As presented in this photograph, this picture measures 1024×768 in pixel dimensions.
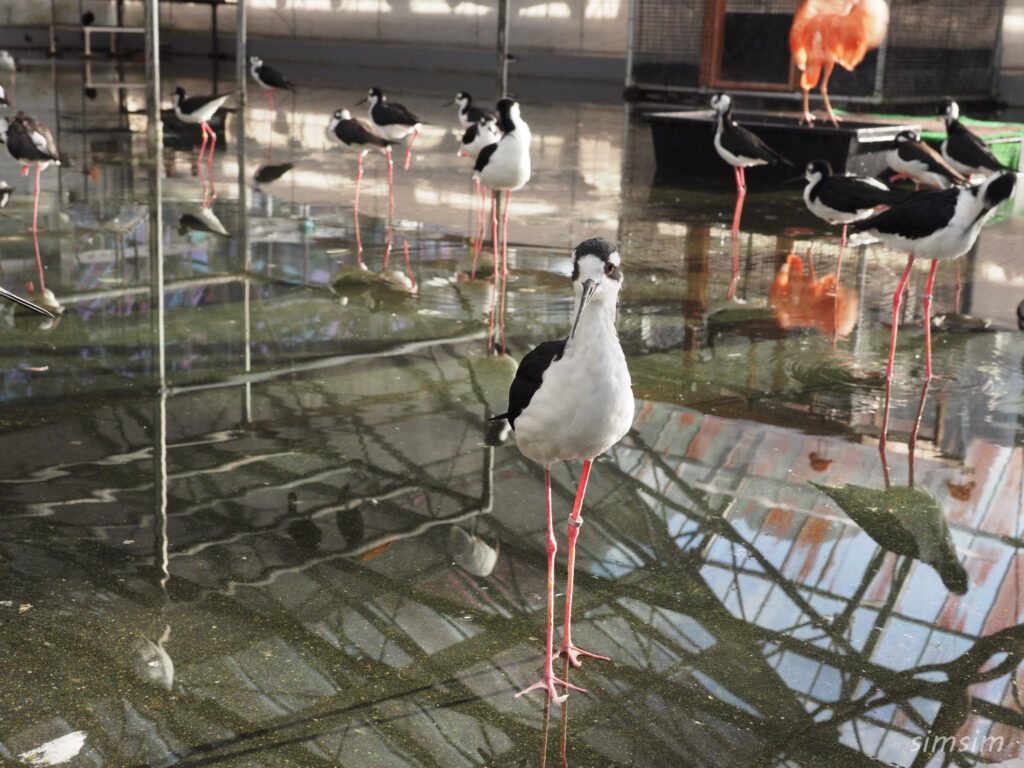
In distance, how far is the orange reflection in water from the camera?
8.33 meters

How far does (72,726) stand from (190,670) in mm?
419

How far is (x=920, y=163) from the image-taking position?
42.2 feet

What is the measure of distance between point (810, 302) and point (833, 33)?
23.5 feet

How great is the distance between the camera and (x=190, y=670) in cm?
370

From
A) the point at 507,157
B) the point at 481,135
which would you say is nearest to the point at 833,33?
the point at 481,135

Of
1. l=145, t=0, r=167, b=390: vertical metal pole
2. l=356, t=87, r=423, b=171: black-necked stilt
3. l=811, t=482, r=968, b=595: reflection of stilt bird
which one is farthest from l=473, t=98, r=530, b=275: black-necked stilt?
l=356, t=87, r=423, b=171: black-necked stilt

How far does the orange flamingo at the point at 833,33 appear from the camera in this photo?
14539 millimetres

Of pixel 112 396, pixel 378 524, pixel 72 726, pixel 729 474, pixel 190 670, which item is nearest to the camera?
pixel 72 726

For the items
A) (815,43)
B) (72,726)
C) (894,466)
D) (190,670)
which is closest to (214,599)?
(190,670)

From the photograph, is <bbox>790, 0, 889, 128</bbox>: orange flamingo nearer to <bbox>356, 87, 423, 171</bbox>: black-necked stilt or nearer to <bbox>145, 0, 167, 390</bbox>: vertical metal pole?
<bbox>356, 87, 423, 171</bbox>: black-necked stilt

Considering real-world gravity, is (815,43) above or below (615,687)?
above

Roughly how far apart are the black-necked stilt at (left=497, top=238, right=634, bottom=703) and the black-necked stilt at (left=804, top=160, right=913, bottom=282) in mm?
6618

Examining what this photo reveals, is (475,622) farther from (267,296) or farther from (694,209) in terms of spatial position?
(694,209)

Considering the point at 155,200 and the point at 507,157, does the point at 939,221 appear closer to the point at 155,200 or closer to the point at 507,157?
the point at 507,157
